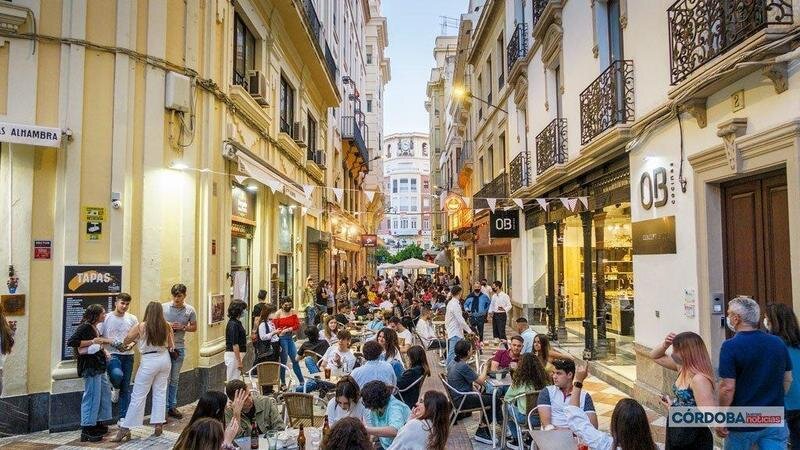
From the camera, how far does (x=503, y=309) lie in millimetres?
14117

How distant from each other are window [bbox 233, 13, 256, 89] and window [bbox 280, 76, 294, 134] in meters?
2.64

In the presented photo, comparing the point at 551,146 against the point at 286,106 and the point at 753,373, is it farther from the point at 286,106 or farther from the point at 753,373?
the point at 753,373

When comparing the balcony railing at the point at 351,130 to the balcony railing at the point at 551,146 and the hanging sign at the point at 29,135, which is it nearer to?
the balcony railing at the point at 551,146

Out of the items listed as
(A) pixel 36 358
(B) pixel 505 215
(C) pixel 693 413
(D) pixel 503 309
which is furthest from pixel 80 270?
→ (B) pixel 505 215

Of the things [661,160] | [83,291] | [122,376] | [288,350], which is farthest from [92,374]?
[661,160]

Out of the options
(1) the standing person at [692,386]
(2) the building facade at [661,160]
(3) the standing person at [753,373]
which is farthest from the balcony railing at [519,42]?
(1) the standing person at [692,386]

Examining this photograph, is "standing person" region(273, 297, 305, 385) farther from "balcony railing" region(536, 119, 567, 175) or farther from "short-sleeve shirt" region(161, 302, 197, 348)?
"balcony railing" region(536, 119, 567, 175)

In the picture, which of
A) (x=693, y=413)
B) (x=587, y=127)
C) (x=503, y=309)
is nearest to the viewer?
(x=693, y=413)

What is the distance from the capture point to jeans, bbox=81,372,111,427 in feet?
22.5

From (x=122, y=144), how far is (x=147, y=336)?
2.85 meters

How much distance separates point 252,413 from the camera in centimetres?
491

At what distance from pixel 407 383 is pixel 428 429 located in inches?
97.8

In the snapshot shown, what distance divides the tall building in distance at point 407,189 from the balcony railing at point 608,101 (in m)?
74.0

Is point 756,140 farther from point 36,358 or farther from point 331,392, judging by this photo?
point 36,358
